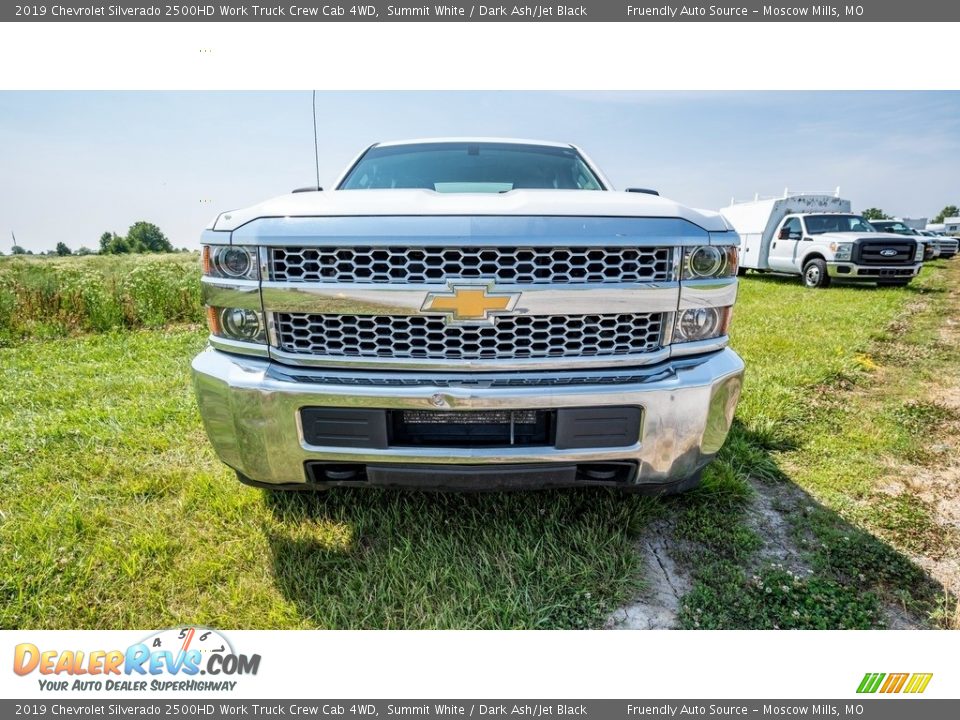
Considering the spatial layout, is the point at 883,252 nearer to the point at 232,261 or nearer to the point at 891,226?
the point at 891,226

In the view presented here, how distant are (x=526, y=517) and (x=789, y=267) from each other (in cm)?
1289

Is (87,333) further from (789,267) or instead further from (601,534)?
(789,267)

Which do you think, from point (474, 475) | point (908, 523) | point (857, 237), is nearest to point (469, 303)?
point (474, 475)

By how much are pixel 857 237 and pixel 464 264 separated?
490 inches

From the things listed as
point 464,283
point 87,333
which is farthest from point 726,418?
point 87,333

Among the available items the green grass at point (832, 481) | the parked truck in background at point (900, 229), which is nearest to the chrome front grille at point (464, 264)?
the green grass at point (832, 481)

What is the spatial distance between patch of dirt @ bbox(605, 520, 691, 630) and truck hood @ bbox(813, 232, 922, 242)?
38.5ft

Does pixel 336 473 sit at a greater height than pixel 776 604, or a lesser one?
greater

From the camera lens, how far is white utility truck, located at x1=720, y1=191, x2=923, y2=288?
35.4 ft

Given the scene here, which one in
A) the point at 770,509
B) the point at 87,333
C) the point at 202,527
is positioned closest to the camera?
the point at 202,527

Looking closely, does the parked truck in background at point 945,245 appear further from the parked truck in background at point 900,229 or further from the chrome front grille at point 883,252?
the chrome front grille at point 883,252

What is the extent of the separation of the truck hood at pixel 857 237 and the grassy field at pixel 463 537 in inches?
366

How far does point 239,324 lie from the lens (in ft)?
6.02

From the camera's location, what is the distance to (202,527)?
220 centimetres
